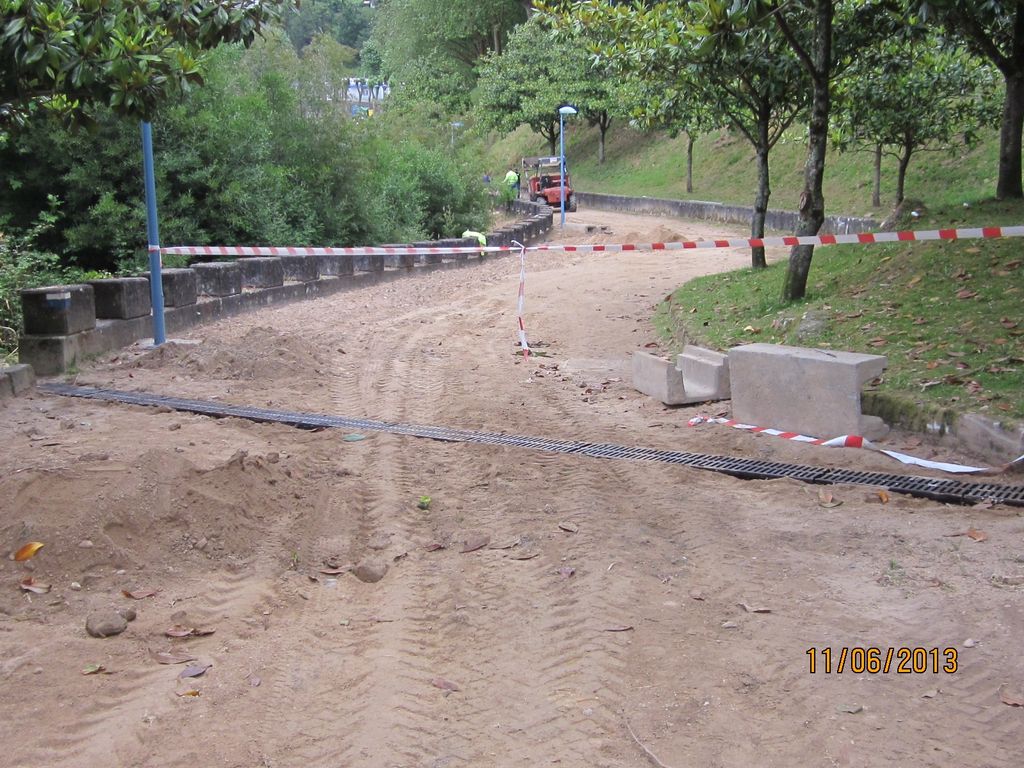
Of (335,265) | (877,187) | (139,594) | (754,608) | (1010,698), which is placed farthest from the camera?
(877,187)

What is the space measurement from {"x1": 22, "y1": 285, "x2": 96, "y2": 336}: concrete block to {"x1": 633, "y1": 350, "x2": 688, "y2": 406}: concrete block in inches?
231

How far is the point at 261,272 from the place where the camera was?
1594cm

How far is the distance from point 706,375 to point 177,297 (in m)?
7.43

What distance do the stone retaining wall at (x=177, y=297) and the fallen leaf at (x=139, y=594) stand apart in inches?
236

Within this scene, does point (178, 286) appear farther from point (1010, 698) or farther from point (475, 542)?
point (1010, 698)

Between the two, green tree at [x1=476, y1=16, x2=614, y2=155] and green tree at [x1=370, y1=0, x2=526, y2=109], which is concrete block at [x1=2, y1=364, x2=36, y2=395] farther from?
green tree at [x1=370, y1=0, x2=526, y2=109]

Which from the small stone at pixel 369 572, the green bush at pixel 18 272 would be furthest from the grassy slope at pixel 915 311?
the green bush at pixel 18 272

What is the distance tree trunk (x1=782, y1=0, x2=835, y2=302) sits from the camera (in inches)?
443

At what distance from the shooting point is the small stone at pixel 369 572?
5.45 metres

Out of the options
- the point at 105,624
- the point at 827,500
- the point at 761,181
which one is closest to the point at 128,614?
the point at 105,624

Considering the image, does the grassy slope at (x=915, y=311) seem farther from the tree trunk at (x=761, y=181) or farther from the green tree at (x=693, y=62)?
the green tree at (x=693, y=62)

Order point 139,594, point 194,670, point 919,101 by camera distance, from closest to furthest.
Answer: point 194,670, point 139,594, point 919,101

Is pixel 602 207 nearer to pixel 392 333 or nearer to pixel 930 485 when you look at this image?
pixel 392 333

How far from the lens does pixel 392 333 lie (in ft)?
44.1
